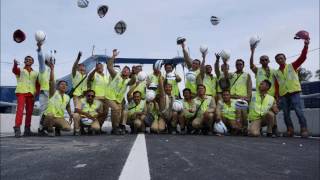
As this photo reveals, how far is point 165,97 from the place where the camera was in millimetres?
10422

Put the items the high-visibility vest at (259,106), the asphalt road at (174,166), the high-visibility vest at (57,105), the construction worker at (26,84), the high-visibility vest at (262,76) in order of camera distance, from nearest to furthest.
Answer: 1. the asphalt road at (174,166)
2. the high-visibility vest at (259,106)
3. the construction worker at (26,84)
4. the high-visibility vest at (262,76)
5. the high-visibility vest at (57,105)

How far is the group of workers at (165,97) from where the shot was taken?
9.38 meters

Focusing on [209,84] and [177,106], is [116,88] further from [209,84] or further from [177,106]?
[209,84]

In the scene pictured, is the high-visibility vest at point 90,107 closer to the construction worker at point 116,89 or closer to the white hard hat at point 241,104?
the construction worker at point 116,89

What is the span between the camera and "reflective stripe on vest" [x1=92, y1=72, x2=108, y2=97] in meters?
10.4

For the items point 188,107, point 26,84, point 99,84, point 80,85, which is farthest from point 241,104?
point 26,84

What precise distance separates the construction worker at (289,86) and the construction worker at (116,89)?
3402mm

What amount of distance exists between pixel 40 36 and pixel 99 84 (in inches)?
74.3

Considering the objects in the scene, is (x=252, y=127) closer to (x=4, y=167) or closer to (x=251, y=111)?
(x=251, y=111)

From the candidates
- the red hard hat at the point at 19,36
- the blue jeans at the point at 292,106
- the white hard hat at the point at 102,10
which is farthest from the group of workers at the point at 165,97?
the white hard hat at the point at 102,10

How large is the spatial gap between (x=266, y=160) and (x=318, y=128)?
6.89 meters

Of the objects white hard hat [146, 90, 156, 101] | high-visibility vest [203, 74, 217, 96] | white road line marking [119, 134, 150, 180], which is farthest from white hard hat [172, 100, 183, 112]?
white road line marking [119, 134, 150, 180]

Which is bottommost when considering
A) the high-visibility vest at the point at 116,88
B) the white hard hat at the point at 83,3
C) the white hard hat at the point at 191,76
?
the high-visibility vest at the point at 116,88

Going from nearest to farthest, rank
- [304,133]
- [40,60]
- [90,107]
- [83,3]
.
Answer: [304,133] → [40,60] → [83,3] → [90,107]
